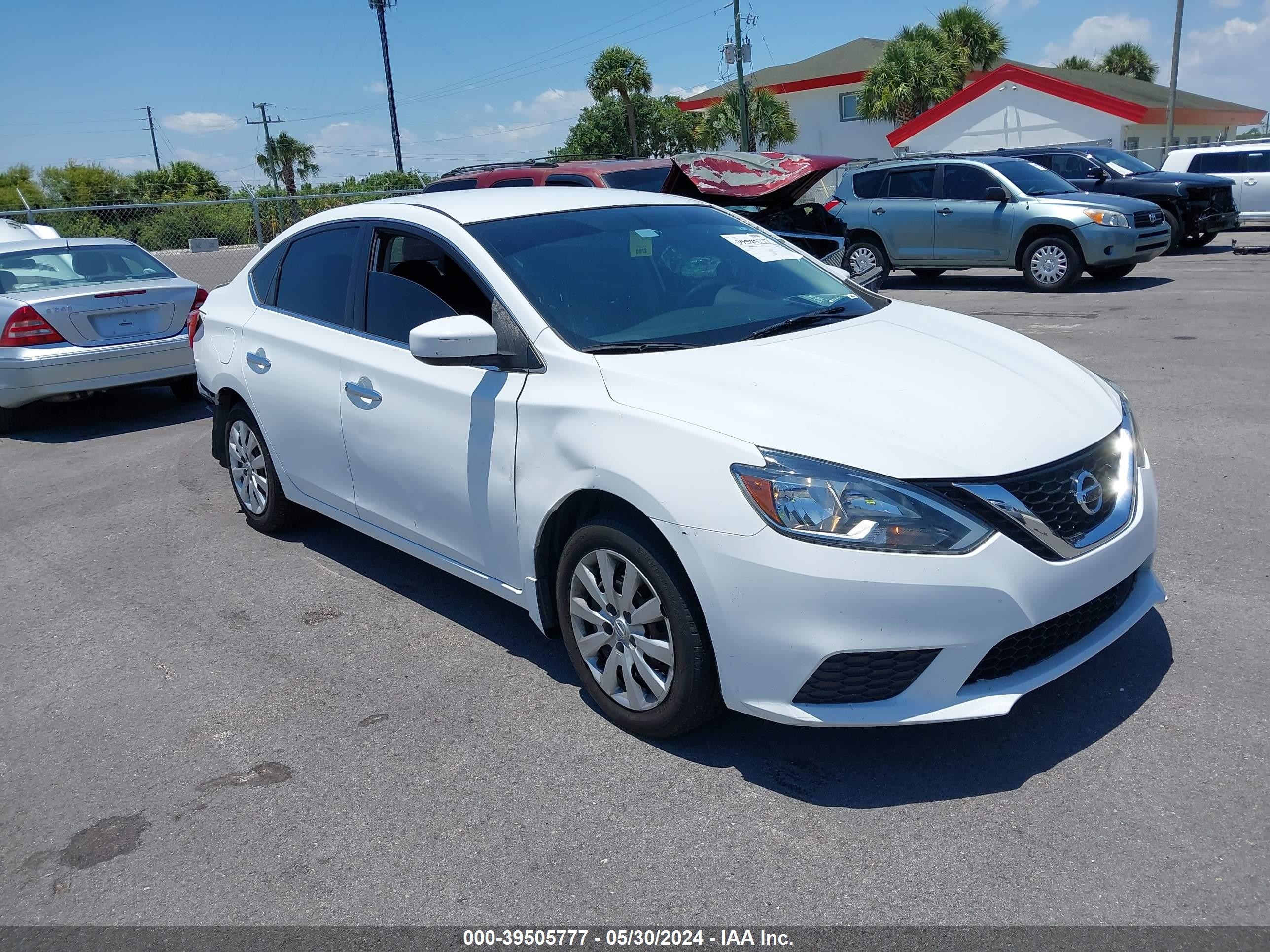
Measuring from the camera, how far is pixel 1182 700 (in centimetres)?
345

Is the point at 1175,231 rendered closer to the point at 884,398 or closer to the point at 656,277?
the point at 656,277

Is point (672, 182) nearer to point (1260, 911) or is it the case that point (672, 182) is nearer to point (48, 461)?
point (48, 461)

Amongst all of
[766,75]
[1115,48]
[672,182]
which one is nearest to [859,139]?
[766,75]

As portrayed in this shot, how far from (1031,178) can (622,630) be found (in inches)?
510

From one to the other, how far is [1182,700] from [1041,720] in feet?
1.61

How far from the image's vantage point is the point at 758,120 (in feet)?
160

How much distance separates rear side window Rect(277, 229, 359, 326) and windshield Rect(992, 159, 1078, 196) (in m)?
11.3

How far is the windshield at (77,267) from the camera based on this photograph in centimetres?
887

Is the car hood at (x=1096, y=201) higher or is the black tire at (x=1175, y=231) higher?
the car hood at (x=1096, y=201)

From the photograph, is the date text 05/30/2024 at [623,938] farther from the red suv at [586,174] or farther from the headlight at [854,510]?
the red suv at [586,174]

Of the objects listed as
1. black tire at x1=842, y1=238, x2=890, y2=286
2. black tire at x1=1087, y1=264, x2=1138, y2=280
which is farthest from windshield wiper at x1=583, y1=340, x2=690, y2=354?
black tire at x1=842, y1=238, x2=890, y2=286

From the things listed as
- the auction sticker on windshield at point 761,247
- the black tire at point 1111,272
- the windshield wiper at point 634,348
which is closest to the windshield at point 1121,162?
the black tire at point 1111,272

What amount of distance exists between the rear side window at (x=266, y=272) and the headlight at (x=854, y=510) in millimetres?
3400

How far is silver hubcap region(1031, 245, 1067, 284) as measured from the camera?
13672mm
